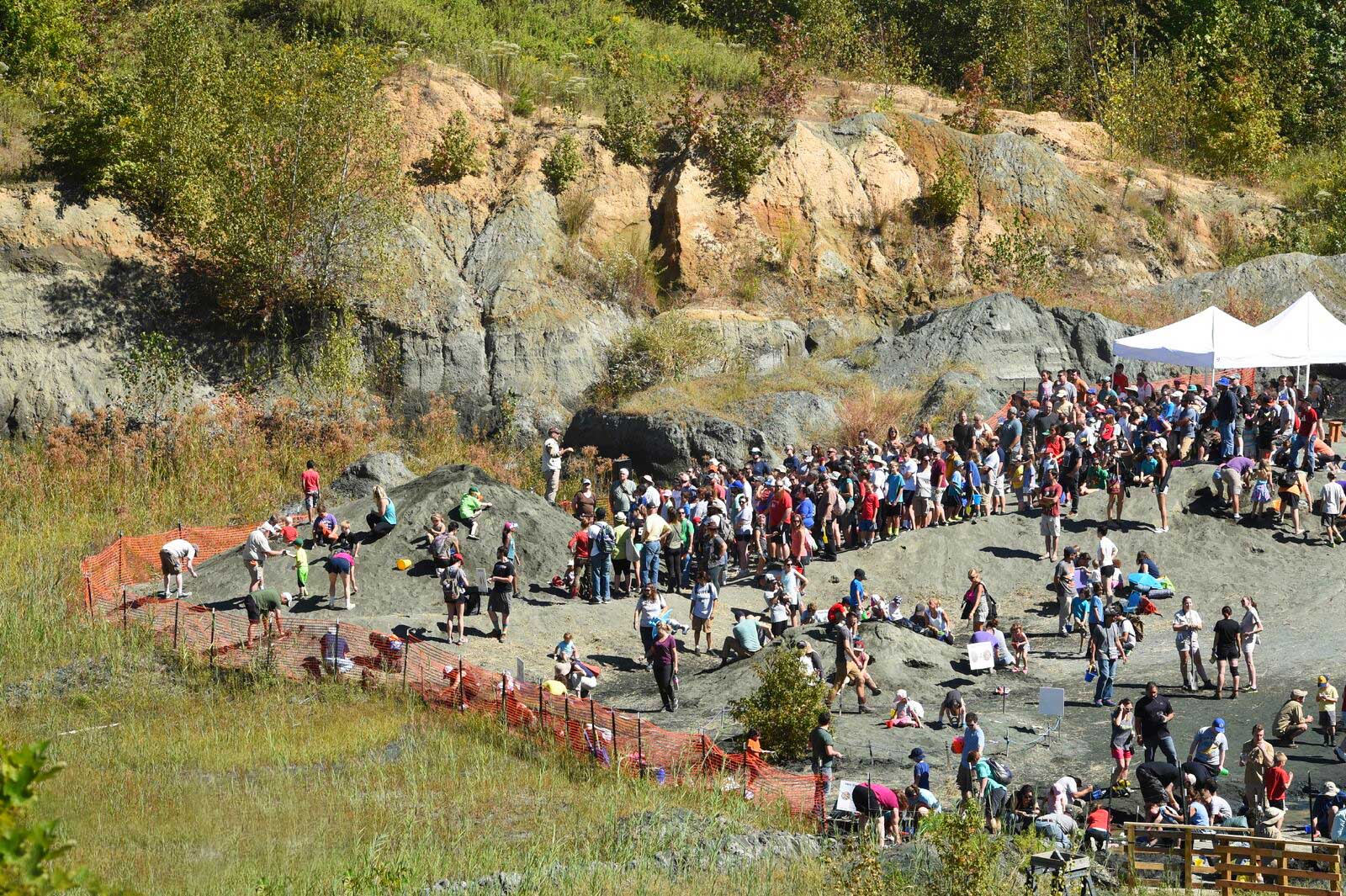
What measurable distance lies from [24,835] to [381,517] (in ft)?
60.3

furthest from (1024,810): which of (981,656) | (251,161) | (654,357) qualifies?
(251,161)

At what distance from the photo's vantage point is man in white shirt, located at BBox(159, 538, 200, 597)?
924 inches

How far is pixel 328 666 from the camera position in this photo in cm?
2055

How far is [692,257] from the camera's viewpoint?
39.6 m

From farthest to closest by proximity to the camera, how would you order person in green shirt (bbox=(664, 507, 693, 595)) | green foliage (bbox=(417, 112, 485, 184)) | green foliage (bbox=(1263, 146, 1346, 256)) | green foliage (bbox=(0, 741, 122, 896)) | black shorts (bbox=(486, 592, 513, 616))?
1. green foliage (bbox=(1263, 146, 1346, 256))
2. green foliage (bbox=(417, 112, 485, 184))
3. person in green shirt (bbox=(664, 507, 693, 595))
4. black shorts (bbox=(486, 592, 513, 616))
5. green foliage (bbox=(0, 741, 122, 896))

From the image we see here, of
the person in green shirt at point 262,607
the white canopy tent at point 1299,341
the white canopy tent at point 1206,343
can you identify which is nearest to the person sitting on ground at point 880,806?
the person in green shirt at point 262,607

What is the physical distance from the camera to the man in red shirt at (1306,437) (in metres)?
25.6

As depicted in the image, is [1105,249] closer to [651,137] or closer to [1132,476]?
[651,137]

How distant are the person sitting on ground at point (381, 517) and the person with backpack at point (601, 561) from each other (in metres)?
3.77

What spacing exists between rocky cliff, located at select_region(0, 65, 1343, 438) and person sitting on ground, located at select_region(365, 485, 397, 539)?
32.7 feet

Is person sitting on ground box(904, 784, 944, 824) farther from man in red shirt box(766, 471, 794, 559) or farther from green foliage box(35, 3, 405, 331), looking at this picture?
green foliage box(35, 3, 405, 331)

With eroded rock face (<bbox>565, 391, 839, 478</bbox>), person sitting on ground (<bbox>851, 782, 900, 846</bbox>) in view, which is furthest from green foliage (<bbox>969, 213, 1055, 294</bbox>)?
person sitting on ground (<bbox>851, 782, 900, 846</bbox>)

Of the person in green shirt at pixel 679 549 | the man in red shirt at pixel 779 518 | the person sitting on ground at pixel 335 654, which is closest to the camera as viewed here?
the person sitting on ground at pixel 335 654

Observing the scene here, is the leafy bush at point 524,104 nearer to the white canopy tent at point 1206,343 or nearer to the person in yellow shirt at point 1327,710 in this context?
the white canopy tent at point 1206,343
